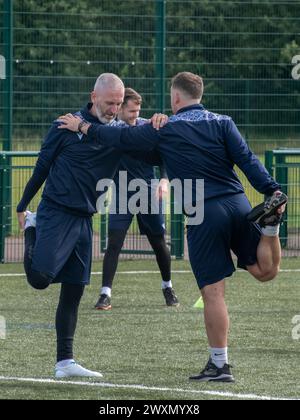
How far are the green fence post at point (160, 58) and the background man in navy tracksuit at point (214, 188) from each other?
870cm

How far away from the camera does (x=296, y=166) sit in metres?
16.6

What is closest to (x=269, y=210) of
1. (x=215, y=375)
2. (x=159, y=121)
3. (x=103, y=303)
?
(x=159, y=121)

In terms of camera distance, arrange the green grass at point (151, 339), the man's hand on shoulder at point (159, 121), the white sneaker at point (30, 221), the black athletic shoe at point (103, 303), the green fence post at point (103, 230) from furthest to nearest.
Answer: the green fence post at point (103, 230)
the black athletic shoe at point (103, 303)
the white sneaker at point (30, 221)
the man's hand on shoulder at point (159, 121)
the green grass at point (151, 339)

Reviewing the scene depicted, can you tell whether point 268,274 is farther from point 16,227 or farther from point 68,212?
point 16,227

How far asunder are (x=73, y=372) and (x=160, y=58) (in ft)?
30.4

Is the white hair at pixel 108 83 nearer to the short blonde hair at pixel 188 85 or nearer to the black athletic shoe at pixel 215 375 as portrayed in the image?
the short blonde hair at pixel 188 85

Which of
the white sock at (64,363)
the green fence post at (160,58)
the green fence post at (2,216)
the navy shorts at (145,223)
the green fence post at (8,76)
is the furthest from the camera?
the green fence post at (160,58)

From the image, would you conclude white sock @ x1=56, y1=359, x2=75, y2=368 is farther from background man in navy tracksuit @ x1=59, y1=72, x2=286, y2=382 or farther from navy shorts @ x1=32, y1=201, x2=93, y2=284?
background man in navy tracksuit @ x1=59, y1=72, x2=286, y2=382

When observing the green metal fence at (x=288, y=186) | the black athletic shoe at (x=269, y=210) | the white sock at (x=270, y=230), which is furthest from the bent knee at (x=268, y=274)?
the green metal fence at (x=288, y=186)

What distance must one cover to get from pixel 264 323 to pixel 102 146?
2.93 m

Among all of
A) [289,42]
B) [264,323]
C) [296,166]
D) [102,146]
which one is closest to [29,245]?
[102,146]

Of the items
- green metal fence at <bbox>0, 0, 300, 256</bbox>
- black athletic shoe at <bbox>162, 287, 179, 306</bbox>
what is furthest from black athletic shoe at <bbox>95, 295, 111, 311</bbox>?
green metal fence at <bbox>0, 0, 300, 256</bbox>

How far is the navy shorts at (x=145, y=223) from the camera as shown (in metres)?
12.2

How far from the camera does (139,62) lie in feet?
59.4
